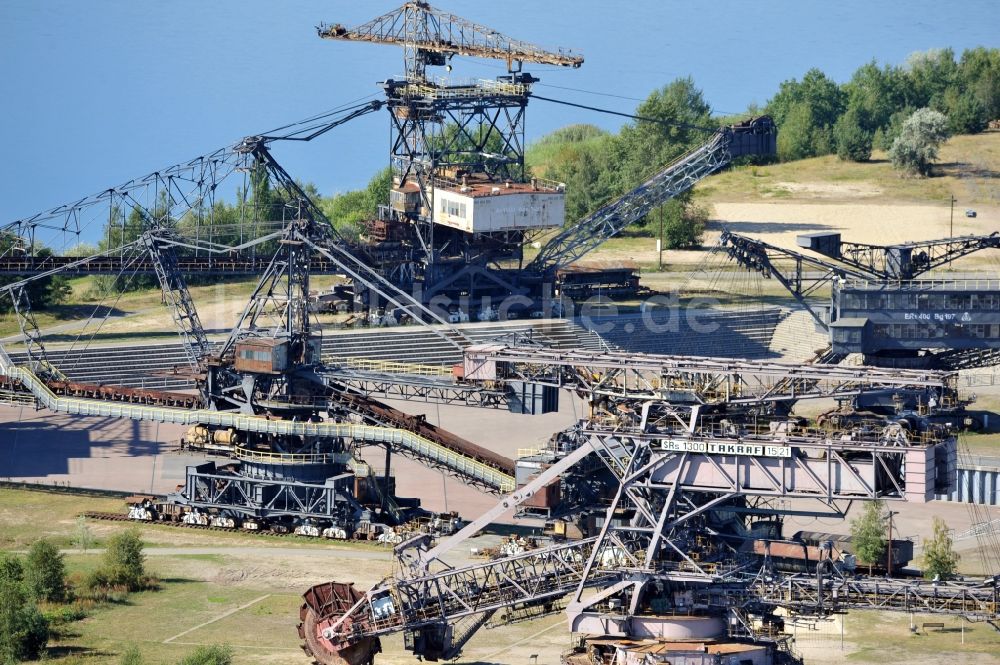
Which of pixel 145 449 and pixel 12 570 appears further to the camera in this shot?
pixel 145 449

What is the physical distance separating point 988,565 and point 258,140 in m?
54.3

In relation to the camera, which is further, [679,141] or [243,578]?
[679,141]

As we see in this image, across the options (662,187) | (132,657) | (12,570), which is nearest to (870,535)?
(132,657)

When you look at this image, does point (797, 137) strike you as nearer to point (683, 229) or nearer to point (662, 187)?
point (683, 229)

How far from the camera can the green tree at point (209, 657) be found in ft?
219

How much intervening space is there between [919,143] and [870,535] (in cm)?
10119

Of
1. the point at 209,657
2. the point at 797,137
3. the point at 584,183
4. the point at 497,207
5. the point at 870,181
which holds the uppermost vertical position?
the point at 797,137

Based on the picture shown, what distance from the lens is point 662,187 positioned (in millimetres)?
131875

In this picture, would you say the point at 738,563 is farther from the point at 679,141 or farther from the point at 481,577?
the point at 679,141

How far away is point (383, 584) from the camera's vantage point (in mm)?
68875

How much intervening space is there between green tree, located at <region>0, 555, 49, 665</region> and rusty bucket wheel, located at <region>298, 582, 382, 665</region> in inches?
372

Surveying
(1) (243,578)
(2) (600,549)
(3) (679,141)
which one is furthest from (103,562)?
(3) (679,141)

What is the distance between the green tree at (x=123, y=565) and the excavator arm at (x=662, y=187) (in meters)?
55.0

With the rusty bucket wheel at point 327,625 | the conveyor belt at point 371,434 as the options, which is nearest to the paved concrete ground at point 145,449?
the conveyor belt at point 371,434
